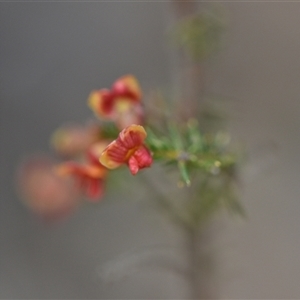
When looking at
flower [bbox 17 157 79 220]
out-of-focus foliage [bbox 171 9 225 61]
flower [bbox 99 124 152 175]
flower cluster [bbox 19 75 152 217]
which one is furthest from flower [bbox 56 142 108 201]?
flower [bbox 17 157 79 220]

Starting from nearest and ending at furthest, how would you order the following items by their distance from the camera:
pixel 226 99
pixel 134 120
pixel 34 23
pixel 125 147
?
1. pixel 125 147
2. pixel 134 120
3. pixel 226 99
4. pixel 34 23

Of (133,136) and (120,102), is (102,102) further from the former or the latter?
(133,136)

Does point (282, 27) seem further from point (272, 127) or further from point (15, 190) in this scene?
point (15, 190)

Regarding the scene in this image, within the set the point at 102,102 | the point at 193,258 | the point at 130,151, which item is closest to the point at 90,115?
the point at 193,258

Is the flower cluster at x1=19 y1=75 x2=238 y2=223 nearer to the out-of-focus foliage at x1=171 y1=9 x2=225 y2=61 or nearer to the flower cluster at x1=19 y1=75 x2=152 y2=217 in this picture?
the flower cluster at x1=19 y1=75 x2=152 y2=217

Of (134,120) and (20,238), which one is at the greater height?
(20,238)

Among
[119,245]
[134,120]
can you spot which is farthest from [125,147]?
[119,245]
